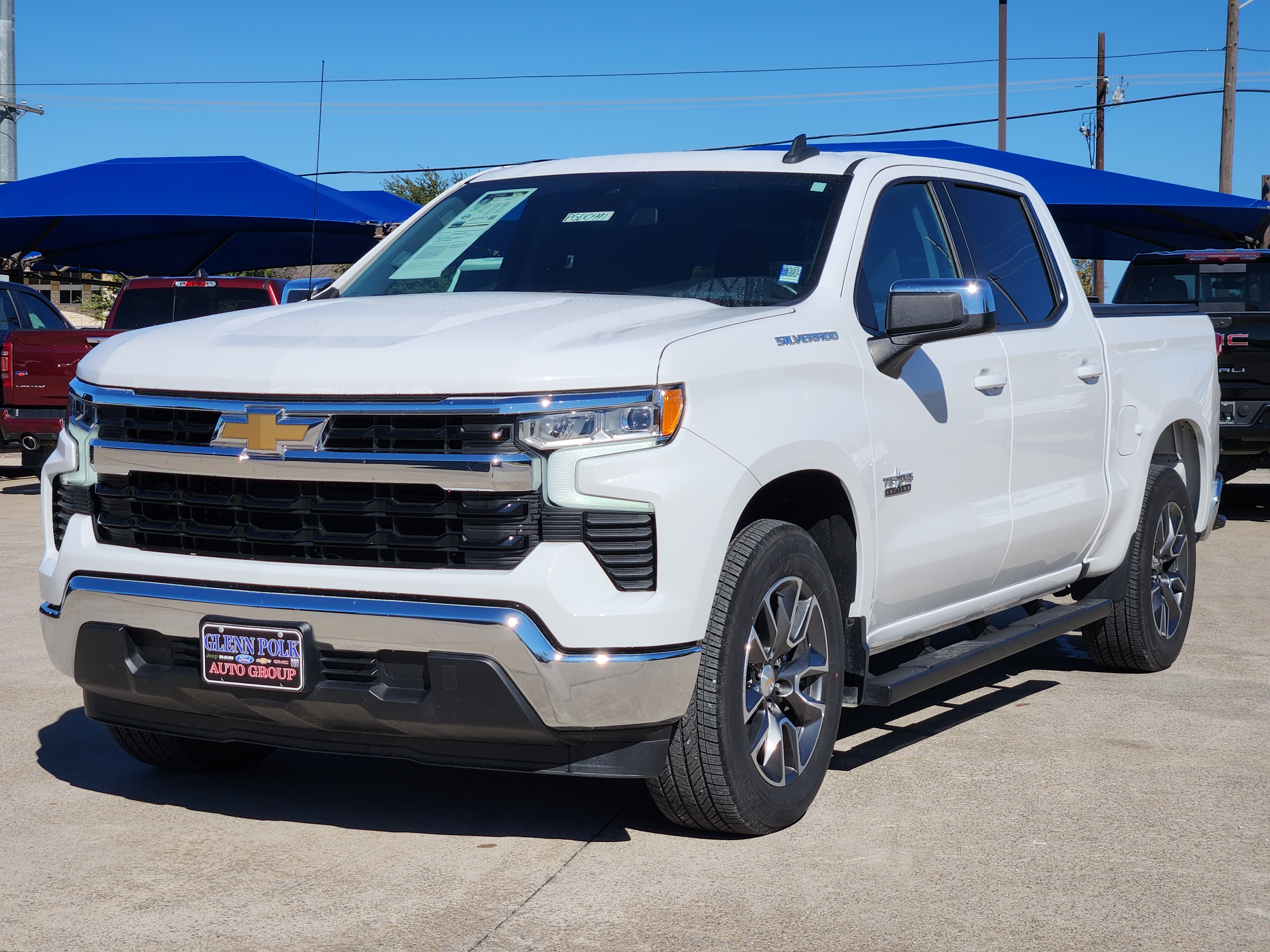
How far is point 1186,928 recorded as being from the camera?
3.68 metres

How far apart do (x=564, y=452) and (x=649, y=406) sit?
24 cm

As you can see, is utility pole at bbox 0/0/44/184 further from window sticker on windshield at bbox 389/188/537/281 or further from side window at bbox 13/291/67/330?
window sticker on windshield at bbox 389/188/537/281

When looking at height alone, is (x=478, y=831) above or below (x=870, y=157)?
below

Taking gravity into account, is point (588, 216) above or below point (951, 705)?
above

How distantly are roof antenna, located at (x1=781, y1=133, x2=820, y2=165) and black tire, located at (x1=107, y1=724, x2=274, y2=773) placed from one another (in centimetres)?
261

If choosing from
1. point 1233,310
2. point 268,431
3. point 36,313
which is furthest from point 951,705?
point 36,313

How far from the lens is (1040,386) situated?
562 centimetres

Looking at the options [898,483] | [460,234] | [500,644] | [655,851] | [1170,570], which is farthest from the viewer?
[1170,570]

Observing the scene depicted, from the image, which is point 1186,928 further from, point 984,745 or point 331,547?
point 331,547

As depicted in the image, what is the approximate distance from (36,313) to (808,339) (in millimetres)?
13438

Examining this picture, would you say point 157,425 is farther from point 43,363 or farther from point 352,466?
point 43,363

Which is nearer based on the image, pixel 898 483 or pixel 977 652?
pixel 898 483

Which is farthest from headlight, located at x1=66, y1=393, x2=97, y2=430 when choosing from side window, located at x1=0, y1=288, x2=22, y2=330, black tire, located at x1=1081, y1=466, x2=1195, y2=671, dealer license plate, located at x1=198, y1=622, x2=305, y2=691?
side window, located at x1=0, y1=288, x2=22, y2=330

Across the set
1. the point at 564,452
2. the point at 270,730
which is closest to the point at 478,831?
the point at 270,730
